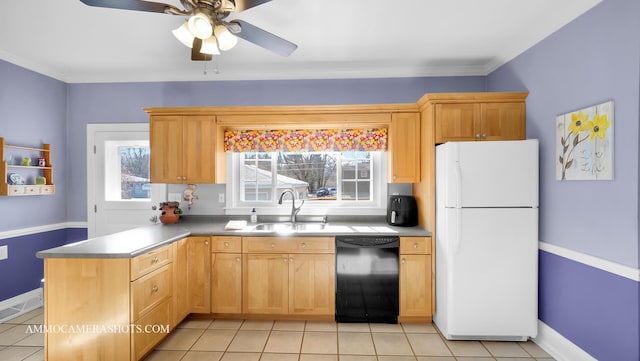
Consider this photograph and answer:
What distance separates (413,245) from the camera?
290cm

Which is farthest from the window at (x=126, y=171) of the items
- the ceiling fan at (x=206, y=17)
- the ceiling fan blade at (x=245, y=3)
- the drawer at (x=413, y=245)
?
the drawer at (x=413, y=245)

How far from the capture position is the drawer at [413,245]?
2.90 meters

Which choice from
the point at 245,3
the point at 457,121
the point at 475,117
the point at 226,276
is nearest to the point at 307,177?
the point at 226,276

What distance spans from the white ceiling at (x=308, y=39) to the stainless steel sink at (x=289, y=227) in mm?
1635

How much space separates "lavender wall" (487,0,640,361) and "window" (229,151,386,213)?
166 cm

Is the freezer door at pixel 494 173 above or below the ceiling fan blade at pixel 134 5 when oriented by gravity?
below

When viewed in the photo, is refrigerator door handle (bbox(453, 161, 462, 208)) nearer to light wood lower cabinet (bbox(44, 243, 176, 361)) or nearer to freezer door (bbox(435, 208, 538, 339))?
freezer door (bbox(435, 208, 538, 339))

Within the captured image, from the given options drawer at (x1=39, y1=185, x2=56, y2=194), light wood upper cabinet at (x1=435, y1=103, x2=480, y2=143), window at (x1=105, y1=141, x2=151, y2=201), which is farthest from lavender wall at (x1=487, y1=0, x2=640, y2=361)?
drawer at (x1=39, y1=185, x2=56, y2=194)

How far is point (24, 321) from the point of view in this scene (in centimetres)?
295

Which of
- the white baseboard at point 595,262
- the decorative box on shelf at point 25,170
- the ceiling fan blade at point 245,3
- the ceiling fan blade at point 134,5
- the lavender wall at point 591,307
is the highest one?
the ceiling fan blade at point 245,3

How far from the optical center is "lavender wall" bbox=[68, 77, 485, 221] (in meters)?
3.55

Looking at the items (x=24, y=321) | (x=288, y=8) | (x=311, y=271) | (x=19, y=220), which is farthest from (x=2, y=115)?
(x=311, y=271)

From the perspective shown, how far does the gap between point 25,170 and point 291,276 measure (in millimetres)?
2981

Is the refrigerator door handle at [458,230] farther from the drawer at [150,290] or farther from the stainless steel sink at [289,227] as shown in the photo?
the drawer at [150,290]
